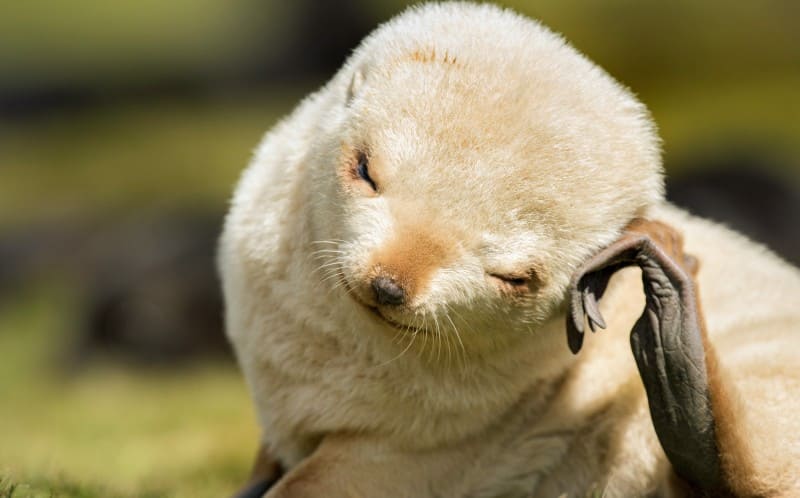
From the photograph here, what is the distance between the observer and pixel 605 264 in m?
4.06

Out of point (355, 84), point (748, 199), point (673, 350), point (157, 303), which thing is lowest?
point (157, 303)

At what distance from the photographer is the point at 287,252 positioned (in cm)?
480

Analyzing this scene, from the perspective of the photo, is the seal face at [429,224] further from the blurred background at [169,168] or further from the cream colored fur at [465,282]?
the blurred background at [169,168]

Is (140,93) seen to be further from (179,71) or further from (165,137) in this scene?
(165,137)

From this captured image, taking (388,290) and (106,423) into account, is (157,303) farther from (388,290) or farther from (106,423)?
(388,290)

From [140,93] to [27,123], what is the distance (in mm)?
2460

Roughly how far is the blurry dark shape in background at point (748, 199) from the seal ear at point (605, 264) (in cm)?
659

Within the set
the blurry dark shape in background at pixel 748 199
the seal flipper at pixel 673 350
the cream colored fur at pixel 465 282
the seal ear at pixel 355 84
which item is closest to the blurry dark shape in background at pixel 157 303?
the blurry dark shape in background at pixel 748 199

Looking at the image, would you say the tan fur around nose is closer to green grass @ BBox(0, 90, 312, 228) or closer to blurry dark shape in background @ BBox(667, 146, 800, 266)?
blurry dark shape in background @ BBox(667, 146, 800, 266)

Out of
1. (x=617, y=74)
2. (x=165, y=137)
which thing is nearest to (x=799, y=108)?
(x=617, y=74)

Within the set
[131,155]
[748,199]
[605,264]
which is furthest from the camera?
[131,155]

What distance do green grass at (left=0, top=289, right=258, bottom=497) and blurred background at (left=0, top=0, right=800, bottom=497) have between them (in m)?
0.03


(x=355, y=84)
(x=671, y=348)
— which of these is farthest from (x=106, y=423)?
(x=671, y=348)

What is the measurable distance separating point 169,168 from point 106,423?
9.56 meters
